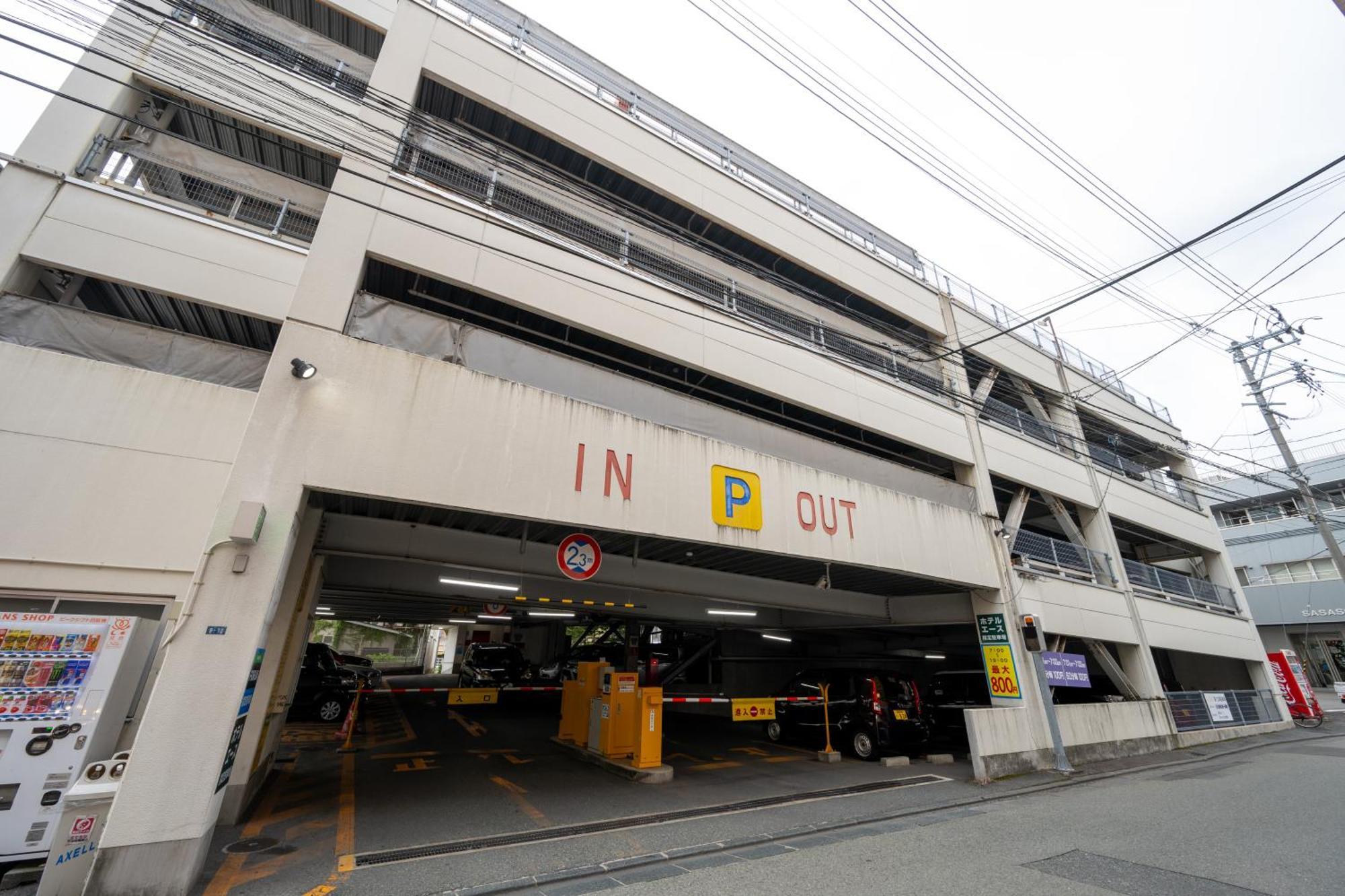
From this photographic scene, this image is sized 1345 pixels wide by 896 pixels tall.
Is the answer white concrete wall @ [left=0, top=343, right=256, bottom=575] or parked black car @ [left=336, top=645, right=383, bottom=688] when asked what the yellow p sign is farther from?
parked black car @ [left=336, top=645, right=383, bottom=688]

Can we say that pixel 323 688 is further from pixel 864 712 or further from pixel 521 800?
pixel 864 712

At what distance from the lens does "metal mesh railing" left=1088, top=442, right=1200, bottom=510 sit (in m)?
16.5

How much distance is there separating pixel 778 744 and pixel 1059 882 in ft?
28.3

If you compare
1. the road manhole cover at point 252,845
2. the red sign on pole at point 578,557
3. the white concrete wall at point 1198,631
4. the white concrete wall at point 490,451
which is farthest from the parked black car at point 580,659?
the white concrete wall at point 1198,631

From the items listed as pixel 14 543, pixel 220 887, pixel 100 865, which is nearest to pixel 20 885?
pixel 100 865

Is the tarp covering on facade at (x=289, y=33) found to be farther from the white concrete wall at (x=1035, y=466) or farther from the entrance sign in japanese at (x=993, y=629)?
the entrance sign in japanese at (x=993, y=629)

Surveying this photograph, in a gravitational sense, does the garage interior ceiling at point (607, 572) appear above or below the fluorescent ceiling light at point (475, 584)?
above

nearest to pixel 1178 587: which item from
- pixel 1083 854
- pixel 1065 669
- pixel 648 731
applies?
pixel 1065 669

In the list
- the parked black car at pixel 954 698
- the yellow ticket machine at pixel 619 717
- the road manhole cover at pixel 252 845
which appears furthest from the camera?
the parked black car at pixel 954 698

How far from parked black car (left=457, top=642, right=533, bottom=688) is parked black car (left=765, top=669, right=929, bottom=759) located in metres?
8.91

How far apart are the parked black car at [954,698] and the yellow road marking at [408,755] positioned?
1104cm

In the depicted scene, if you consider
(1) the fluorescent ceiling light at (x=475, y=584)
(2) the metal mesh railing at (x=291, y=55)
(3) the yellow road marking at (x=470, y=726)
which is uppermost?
(2) the metal mesh railing at (x=291, y=55)

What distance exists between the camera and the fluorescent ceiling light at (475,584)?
8594 mm

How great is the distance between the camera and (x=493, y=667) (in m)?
16.5
